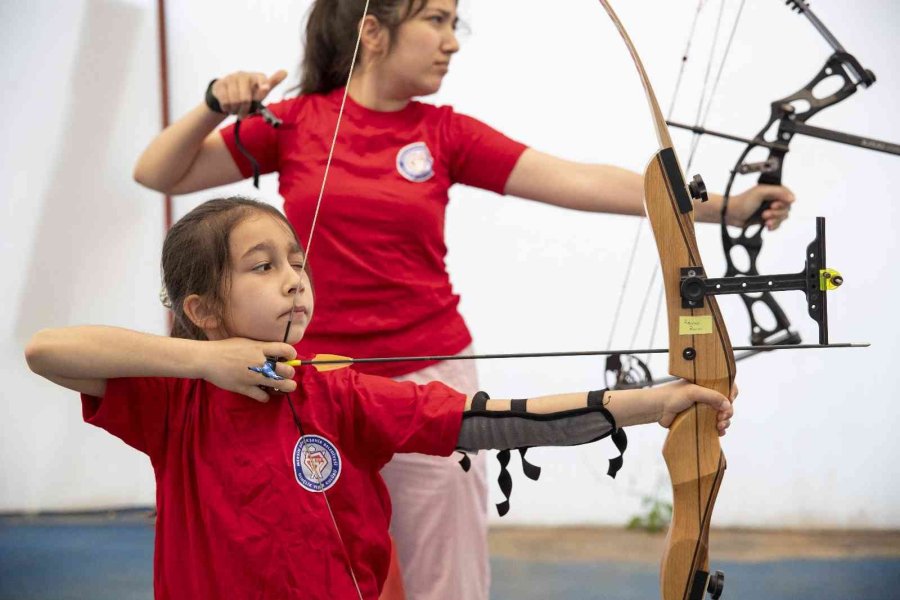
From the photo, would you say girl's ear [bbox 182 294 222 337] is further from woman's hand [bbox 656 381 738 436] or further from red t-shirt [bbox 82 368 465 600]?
woman's hand [bbox 656 381 738 436]

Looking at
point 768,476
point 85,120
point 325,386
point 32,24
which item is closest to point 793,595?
point 768,476

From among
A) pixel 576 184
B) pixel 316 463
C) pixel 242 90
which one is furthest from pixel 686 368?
pixel 242 90

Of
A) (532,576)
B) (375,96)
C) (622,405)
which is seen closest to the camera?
(622,405)

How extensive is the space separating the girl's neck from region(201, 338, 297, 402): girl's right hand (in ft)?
1.95

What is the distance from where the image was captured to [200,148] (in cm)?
172

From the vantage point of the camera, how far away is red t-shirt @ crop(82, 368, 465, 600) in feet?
4.04

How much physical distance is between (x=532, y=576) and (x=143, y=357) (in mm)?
1795

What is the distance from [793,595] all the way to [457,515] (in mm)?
1248

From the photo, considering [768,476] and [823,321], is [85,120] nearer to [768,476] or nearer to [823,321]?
[768,476]

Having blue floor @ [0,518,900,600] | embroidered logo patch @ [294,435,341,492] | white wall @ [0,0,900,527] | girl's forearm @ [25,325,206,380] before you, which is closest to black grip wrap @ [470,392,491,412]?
embroidered logo patch @ [294,435,341,492]

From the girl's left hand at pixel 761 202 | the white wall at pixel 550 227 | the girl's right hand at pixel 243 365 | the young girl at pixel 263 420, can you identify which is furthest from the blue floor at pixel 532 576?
the girl's right hand at pixel 243 365

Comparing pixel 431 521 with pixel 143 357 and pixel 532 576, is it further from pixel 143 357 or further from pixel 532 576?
pixel 532 576

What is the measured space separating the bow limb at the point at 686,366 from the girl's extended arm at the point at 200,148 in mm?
647

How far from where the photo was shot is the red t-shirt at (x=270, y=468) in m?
1.23
